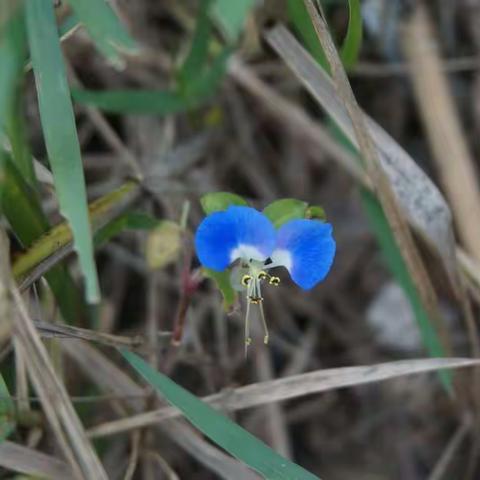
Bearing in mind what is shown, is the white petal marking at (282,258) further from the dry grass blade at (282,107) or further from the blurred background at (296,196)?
the dry grass blade at (282,107)

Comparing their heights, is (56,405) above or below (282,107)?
below

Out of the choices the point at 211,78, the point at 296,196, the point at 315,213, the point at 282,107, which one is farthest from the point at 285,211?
the point at 296,196

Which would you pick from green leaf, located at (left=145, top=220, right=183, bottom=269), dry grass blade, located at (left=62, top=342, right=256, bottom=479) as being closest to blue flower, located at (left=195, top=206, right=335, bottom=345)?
green leaf, located at (left=145, top=220, right=183, bottom=269)

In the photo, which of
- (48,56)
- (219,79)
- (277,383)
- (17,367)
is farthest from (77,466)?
(219,79)

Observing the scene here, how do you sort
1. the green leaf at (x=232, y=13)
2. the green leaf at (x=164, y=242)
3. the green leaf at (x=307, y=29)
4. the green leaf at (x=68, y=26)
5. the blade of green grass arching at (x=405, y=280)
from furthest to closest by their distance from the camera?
the blade of green grass arching at (x=405, y=280)
the green leaf at (x=164, y=242)
the green leaf at (x=307, y=29)
the green leaf at (x=68, y=26)
the green leaf at (x=232, y=13)

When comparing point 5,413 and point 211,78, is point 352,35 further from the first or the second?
point 5,413

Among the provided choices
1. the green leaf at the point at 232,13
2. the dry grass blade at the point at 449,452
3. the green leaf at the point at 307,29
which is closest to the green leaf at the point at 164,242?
the green leaf at the point at 307,29
